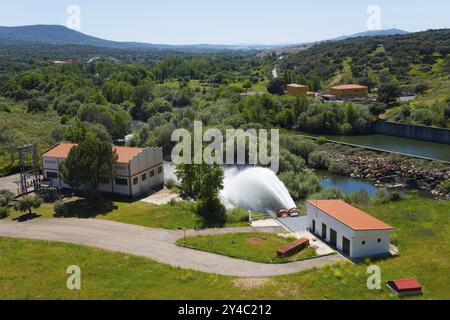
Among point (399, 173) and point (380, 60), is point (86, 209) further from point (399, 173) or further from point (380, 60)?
point (380, 60)

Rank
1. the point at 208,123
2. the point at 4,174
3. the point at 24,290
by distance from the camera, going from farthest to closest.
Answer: the point at 208,123 < the point at 4,174 < the point at 24,290

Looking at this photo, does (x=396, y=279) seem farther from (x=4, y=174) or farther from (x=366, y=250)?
(x=4, y=174)

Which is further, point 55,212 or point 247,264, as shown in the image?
point 55,212

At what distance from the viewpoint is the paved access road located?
29.1m

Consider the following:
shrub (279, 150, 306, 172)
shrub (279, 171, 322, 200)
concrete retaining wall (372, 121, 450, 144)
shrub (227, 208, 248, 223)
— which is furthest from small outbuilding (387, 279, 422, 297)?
concrete retaining wall (372, 121, 450, 144)

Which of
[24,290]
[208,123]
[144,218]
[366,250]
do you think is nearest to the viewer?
[24,290]

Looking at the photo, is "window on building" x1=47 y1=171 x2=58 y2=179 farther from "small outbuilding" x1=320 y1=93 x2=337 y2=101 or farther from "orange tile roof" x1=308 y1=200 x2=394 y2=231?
"small outbuilding" x1=320 y1=93 x2=337 y2=101

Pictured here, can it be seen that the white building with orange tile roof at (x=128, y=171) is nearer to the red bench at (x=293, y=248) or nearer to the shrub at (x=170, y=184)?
the shrub at (x=170, y=184)

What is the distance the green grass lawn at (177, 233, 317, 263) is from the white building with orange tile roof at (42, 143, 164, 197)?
44.7 ft

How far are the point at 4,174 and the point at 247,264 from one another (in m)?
36.2

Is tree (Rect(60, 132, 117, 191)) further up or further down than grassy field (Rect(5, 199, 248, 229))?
further up

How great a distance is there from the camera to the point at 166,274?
2811cm

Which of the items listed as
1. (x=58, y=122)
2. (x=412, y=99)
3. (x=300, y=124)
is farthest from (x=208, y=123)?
(x=412, y=99)

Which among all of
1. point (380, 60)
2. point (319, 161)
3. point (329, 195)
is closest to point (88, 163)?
point (329, 195)
